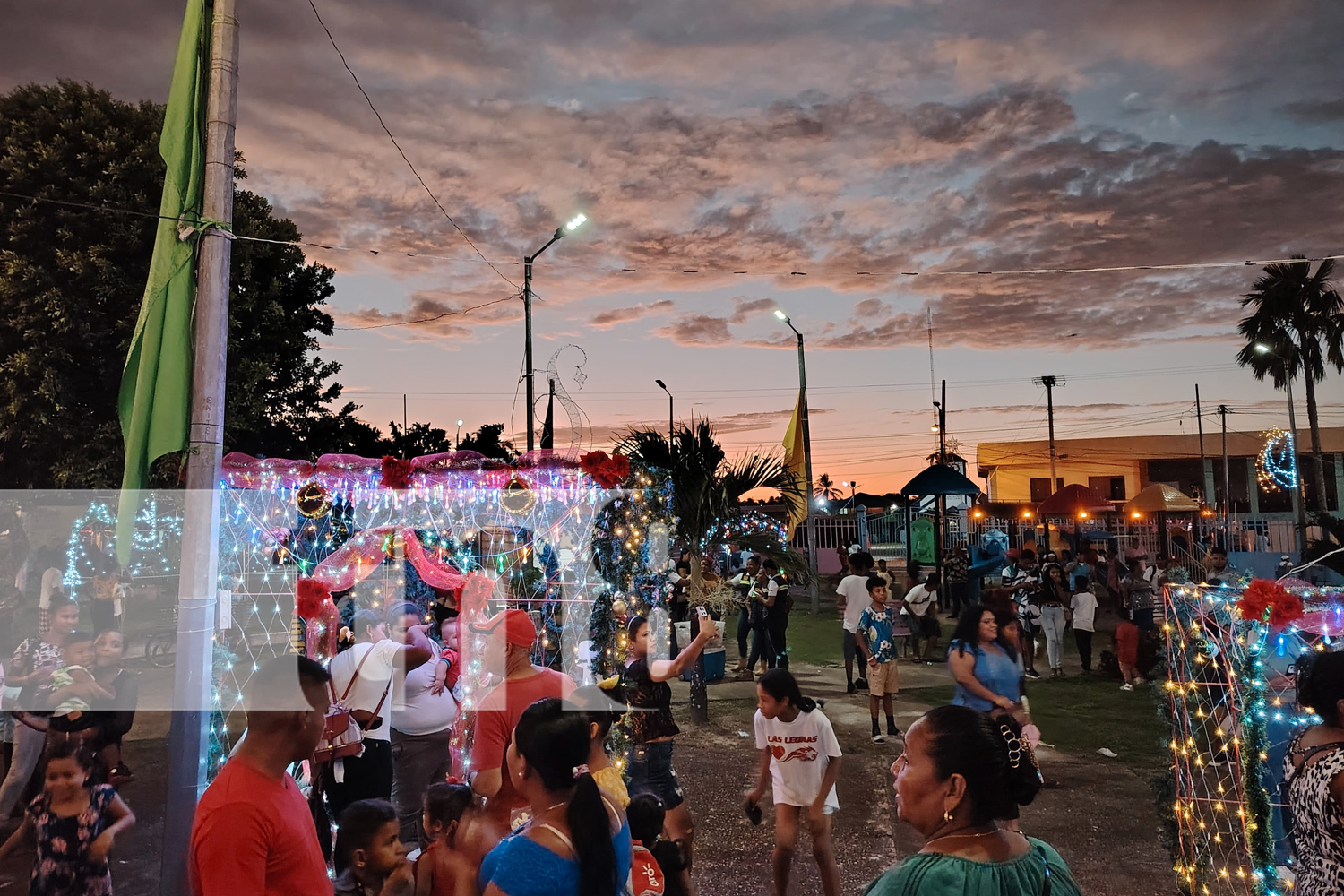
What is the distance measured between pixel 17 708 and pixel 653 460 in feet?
24.3

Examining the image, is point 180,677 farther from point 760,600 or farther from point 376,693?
point 760,600

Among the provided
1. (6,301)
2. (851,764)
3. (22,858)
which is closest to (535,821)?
(22,858)

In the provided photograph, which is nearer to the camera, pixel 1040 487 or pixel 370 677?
pixel 370 677

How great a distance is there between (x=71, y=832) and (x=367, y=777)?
1514 millimetres

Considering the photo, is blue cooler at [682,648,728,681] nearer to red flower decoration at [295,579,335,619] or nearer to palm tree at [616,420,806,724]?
palm tree at [616,420,806,724]

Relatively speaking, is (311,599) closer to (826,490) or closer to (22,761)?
(22,761)

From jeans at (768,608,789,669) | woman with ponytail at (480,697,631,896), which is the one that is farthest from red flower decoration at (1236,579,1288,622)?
jeans at (768,608,789,669)

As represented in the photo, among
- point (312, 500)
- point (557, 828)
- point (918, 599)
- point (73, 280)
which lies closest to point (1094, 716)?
point (918, 599)

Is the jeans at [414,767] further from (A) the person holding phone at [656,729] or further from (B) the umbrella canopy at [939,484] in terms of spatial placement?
(B) the umbrella canopy at [939,484]

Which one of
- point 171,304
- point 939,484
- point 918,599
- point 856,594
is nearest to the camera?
point 171,304

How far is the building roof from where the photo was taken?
48.2 m

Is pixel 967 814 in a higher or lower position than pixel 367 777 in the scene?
higher

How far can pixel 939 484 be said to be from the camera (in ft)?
55.3

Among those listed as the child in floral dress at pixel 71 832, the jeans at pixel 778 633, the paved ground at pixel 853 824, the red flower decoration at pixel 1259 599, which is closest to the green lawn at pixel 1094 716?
the paved ground at pixel 853 824
